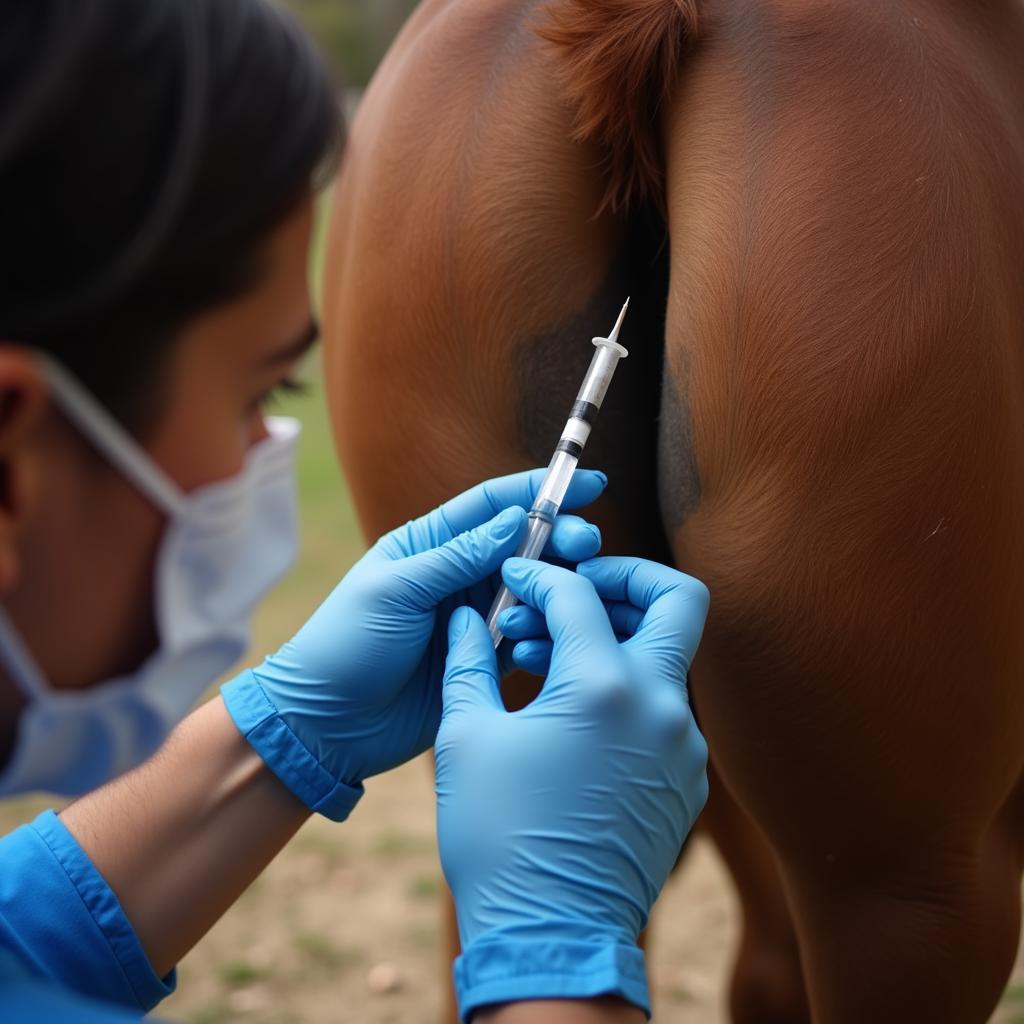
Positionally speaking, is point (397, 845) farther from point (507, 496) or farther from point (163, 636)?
point (163, 636)

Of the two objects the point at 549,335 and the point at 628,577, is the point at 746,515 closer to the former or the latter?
the point at 628,577

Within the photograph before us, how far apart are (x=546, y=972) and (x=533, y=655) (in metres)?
0.27

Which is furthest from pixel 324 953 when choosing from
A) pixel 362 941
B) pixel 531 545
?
pixel 531 545

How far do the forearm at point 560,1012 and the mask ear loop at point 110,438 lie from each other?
430 mm

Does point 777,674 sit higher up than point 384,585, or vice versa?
point 384,585

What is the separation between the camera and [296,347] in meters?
0.84

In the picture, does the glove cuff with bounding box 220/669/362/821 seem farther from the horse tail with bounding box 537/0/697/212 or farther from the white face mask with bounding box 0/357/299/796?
the horse tail with bounding box 537/0/697/212

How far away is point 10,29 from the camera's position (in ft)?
2.07

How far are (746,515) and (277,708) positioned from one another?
1.58 feet

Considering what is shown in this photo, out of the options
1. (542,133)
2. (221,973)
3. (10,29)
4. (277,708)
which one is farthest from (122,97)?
(221,973)

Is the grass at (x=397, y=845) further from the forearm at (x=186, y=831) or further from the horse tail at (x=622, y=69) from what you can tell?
the horse tail at (x=622, y=69)

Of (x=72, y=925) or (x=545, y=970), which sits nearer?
(x=545, y=970)

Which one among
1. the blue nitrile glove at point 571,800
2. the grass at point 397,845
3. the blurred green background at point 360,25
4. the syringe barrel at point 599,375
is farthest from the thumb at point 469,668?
the blurred green background at point 360,25

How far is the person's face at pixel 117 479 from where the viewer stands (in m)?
0.71
